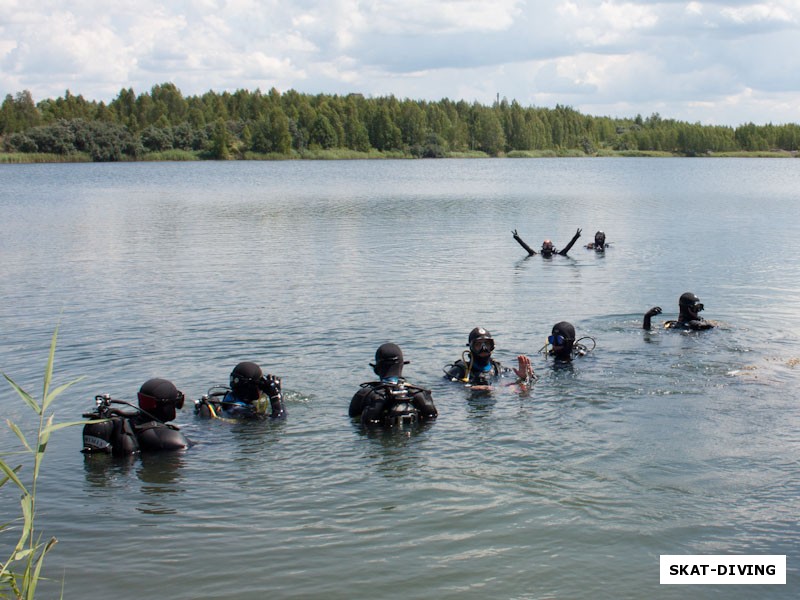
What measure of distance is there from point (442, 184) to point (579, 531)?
2917 inches

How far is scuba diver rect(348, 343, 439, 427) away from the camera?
1231cm

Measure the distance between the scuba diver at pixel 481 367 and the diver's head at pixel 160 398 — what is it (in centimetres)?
505

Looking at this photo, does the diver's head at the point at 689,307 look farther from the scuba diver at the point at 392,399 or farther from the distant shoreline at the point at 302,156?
the distant shoreline at the point at 302,156

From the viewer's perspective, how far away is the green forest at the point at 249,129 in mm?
139375

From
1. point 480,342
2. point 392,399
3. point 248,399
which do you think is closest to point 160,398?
point 248,399

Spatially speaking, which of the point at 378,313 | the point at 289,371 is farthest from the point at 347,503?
the point at 378,313

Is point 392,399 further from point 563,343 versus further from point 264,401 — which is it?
point 563,343

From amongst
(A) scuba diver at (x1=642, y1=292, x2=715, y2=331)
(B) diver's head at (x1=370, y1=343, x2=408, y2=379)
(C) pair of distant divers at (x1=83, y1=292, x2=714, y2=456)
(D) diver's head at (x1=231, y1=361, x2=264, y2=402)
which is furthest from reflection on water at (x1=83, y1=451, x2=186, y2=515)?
(A) scuba diver at (x1=642, y1=292, x2=715, y2=331)

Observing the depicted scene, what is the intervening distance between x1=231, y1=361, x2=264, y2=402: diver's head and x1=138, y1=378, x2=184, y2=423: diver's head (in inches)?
51.9

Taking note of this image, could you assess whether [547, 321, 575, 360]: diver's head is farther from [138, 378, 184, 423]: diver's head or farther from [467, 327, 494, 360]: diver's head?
[138, 378, 184, 423]: diver's head

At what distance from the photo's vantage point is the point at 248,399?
1290 centimetres

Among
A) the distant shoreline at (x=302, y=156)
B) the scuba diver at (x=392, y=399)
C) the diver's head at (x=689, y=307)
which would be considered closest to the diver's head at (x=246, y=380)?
the scuba diver at (x=392, y=399)

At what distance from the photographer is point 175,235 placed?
38.9 meters

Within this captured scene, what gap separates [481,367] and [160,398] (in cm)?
574
